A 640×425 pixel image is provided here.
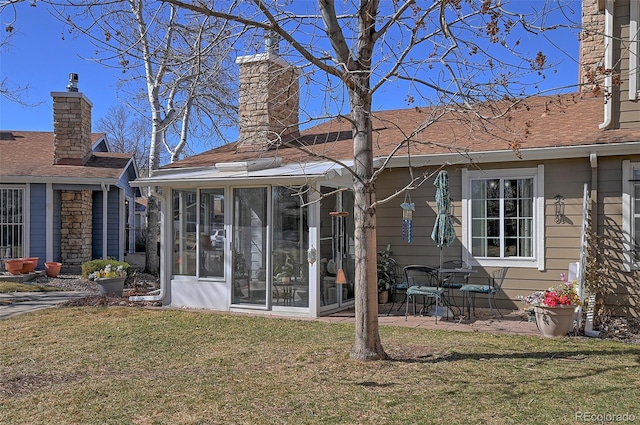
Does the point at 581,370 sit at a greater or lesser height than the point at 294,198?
lesser

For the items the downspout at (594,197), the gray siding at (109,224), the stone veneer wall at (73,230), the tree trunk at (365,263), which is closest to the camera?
the tree trunk at (365,263)

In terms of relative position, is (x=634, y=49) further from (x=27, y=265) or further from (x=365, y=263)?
(x=27, y=265)

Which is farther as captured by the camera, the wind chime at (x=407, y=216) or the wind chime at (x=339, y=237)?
the wind chime at (x=407, y=216)

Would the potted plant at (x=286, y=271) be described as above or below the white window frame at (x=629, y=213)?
below

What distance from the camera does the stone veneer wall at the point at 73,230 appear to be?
1443 centimetres

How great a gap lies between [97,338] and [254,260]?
108 inches

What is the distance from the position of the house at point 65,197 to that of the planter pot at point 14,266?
1.33m

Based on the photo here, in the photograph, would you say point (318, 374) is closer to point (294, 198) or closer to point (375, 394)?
point (375, 394)

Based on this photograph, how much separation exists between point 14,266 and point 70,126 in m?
4.53

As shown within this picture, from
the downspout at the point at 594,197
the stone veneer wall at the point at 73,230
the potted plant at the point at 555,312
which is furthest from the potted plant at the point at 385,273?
the stone veneer wall at the point at 73,230

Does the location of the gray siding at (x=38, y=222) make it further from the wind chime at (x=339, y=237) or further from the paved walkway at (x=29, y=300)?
the wind chime at (x=339, y=237)

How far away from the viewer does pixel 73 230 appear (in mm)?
14477

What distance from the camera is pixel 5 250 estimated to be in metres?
14.0

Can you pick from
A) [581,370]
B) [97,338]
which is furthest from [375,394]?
[97,338]
